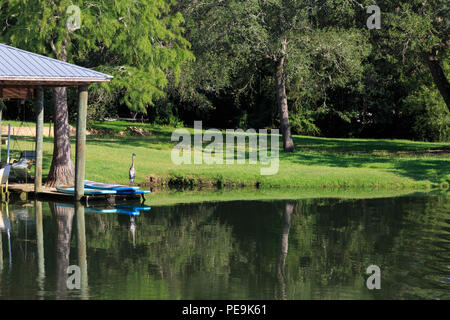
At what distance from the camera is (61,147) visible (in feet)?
87.4

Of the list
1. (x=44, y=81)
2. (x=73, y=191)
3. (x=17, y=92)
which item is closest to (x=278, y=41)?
(x=17, y=92)

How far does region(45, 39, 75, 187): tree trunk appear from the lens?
26594mm

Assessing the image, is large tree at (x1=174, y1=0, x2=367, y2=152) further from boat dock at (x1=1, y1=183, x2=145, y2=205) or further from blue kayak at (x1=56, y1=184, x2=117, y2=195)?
blue kayak at (x1=56, y1=184, x2=117, y2=195)

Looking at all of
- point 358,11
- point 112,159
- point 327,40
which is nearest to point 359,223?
point 112,159

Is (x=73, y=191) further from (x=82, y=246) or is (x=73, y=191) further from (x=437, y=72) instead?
(x=437, y=72)

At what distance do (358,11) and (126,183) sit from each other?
59.3 feet

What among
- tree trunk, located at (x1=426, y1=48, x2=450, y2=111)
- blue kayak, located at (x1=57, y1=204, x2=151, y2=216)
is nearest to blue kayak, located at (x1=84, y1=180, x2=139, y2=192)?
blue kayak, located at (x1=57, y1=204, x2=151, y2=216)

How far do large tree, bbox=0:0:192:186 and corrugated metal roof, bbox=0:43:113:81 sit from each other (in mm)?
2013

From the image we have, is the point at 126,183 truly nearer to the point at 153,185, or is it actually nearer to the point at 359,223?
the point at 153,185

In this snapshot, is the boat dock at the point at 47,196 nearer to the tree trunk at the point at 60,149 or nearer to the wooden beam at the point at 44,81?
the tree trunk at the point at 60,149

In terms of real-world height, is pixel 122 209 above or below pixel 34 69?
below

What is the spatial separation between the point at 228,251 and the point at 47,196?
391 inches

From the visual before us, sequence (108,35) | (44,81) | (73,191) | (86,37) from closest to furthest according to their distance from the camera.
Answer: (44,81), (73,191), (108,35), (86,37)
